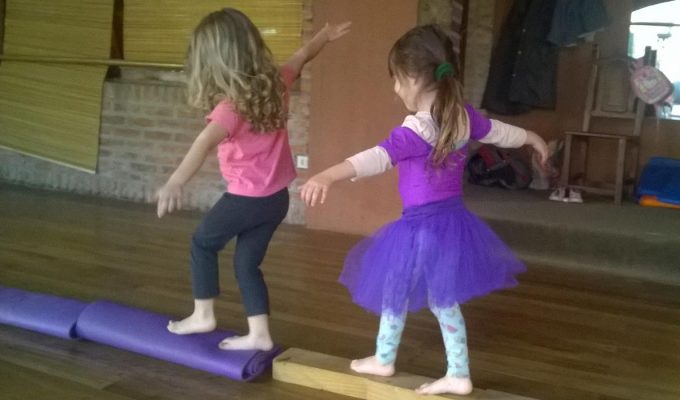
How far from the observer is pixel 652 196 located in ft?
15.2

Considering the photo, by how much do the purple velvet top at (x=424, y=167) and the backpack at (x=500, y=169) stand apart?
3.26m

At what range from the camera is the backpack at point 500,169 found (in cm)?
515

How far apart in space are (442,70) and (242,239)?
0.84 m

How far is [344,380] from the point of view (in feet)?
6.76

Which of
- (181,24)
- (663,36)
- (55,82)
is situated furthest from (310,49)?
(663,36)

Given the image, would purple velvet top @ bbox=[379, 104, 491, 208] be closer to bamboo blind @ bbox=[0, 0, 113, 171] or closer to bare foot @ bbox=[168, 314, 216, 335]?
bare foot @ bbox=[168, 314, 216, 335]

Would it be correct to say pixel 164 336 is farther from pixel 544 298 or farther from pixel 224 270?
pixel 544 298

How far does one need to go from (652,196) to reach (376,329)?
285 centimetres

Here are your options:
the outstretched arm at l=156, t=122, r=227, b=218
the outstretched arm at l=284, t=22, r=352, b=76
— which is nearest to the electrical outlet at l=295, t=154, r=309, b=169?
the outstretched arm at l=284, t=22, r=352, b=76

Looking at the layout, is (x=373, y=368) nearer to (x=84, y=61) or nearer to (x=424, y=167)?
(x=424, y=167)

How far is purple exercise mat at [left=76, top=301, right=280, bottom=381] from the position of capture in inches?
83.4

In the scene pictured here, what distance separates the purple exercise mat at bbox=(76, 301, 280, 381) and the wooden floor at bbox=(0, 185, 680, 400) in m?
0.04

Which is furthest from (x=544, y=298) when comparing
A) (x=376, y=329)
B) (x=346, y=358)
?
(x=346, y=358)

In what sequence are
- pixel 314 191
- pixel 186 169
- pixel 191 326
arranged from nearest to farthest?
pixel 314 191 < pixel 186 169 < pixel 191 326
